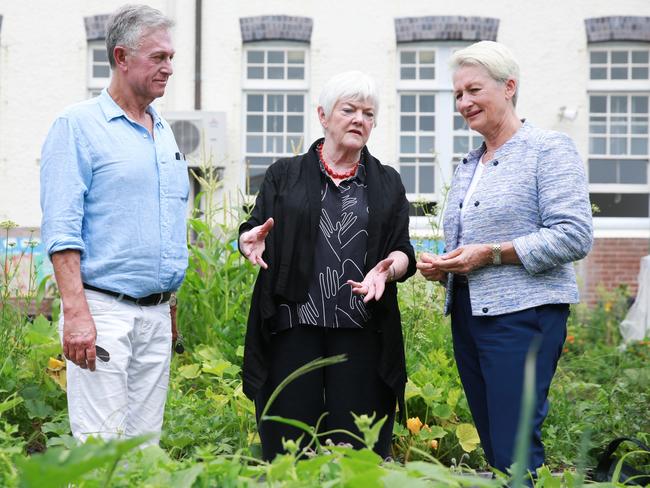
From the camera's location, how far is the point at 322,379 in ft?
9.20

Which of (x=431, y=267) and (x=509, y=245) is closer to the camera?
(x=509, y=245)

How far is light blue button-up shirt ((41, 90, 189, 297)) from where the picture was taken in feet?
8.07

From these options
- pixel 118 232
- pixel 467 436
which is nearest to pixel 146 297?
pixel 118 232

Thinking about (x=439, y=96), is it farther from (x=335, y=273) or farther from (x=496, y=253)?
(x=496, y=253)

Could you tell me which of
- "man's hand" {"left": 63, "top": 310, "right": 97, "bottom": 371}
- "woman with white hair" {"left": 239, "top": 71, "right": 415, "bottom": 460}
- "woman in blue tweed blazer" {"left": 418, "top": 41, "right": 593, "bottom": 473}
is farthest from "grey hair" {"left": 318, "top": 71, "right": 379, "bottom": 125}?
"man's hand" {"left": 63, "top": 310, "right": 97, "bottom": 371}

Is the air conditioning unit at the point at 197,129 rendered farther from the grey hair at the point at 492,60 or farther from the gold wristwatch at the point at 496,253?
the gold wristwatch at the point at 496,253

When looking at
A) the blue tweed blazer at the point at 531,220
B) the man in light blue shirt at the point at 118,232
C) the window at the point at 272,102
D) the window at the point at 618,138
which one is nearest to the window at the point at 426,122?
the window at the point at 272,102

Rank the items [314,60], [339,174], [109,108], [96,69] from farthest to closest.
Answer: [96,69] < [314,60] < [339,174] < [109,108]

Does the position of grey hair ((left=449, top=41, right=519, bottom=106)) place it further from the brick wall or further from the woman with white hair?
the brick wall

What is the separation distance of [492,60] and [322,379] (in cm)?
109

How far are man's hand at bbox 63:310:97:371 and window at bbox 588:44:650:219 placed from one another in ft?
32.8

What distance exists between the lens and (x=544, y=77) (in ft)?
37.2

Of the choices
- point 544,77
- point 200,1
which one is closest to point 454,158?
point 544,77

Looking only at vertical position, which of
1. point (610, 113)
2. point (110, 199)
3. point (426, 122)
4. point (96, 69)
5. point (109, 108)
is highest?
point (96, 69)
